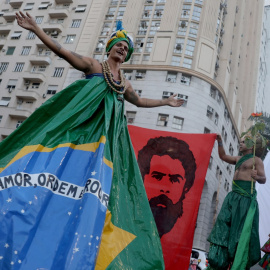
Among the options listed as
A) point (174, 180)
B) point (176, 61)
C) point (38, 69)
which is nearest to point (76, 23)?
point (38, 69)

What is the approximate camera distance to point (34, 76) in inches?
1240

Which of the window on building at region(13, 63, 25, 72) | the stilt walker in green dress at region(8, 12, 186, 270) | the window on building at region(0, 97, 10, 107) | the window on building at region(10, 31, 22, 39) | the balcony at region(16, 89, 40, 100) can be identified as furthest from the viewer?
the window on building at region(10, 31, 22, 39)

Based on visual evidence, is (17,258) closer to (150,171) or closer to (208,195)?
(150,171)

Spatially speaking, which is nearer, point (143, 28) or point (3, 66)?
point (143, 28)

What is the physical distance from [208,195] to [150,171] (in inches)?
909

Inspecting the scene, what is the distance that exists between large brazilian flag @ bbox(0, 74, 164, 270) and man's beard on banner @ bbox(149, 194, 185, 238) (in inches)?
109

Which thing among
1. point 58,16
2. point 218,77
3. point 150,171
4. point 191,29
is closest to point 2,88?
point 58,16

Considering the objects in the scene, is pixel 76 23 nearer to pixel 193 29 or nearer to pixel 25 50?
pixel 25 50

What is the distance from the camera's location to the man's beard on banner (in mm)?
5234

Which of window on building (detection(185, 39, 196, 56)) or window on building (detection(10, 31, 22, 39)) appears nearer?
window on building (detection(185, 39, 196, 56))

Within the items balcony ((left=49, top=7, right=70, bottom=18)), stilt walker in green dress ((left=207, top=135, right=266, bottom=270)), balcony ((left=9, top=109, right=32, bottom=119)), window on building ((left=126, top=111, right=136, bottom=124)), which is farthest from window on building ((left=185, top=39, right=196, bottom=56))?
→ stilt walker in green dress ((left=207, top=135, right=266, bottom=270))

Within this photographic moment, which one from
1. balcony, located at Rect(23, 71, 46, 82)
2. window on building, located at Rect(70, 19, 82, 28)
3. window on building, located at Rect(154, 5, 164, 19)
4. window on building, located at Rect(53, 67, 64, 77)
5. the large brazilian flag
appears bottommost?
the large brazilian flag

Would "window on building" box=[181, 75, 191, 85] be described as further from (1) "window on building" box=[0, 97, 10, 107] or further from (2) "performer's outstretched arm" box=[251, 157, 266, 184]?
(2) "performer's outstretched arm" box=[251, 157, 266, 184]

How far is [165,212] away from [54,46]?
11.8 ft
